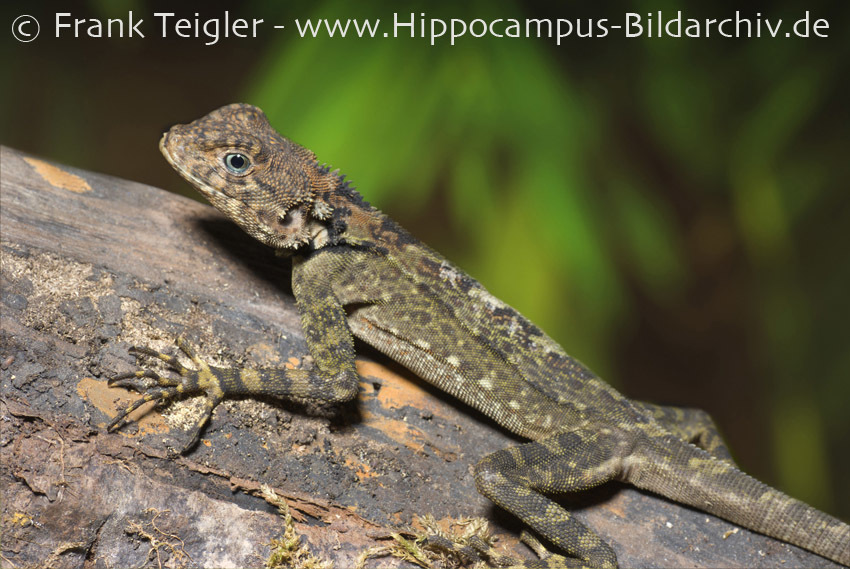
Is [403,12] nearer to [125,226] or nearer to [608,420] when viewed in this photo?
[125,226]

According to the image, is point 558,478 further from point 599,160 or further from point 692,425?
point 599,160

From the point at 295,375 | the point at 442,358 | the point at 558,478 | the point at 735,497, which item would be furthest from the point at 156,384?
the point at 735,497

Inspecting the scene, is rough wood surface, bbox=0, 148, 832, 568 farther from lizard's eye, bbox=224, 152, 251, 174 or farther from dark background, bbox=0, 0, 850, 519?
dark background, bbox=0, 0, 850, 519

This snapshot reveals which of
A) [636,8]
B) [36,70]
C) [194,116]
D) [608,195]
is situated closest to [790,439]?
[608,195]

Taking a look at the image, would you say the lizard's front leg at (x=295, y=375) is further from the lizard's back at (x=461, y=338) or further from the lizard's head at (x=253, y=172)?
the lizard's head at (x=253, y=172)

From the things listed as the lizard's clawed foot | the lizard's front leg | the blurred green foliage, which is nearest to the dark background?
the blurred green foliage
